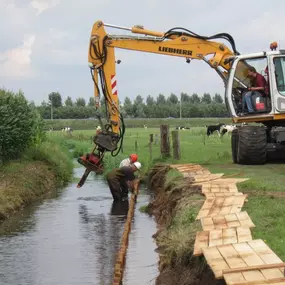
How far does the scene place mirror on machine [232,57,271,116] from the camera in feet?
70.4

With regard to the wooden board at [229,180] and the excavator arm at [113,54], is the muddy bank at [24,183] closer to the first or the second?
the excavator arm at [113,54]

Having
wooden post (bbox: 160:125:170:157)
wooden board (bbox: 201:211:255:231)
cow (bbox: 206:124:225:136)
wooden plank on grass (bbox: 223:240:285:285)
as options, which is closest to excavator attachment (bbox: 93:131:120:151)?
wooden post (bbox: 160:125:170:157)

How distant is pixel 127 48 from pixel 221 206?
383 inches

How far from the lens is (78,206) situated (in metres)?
20.9

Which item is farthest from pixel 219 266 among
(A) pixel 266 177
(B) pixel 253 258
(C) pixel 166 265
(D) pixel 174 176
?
(D) pixel 174 176

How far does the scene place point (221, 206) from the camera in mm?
13227

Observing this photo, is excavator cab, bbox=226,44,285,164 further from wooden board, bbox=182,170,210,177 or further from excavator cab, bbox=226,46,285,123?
wooden board, bbox=182,170,210,177

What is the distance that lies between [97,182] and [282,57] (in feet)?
33.6

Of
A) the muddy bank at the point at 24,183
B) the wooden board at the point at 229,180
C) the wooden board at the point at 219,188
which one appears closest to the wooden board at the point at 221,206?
the wooden board at the point at 219,188

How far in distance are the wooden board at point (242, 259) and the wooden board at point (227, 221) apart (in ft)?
4.59

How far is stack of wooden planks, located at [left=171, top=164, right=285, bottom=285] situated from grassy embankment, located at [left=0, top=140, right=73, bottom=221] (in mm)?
7156

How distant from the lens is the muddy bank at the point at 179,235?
9.90 meters

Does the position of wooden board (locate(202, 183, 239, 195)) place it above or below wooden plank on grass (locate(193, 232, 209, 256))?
above

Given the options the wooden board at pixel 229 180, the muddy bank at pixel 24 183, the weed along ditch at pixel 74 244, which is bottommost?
the weed along ditch at pixel 74 244
